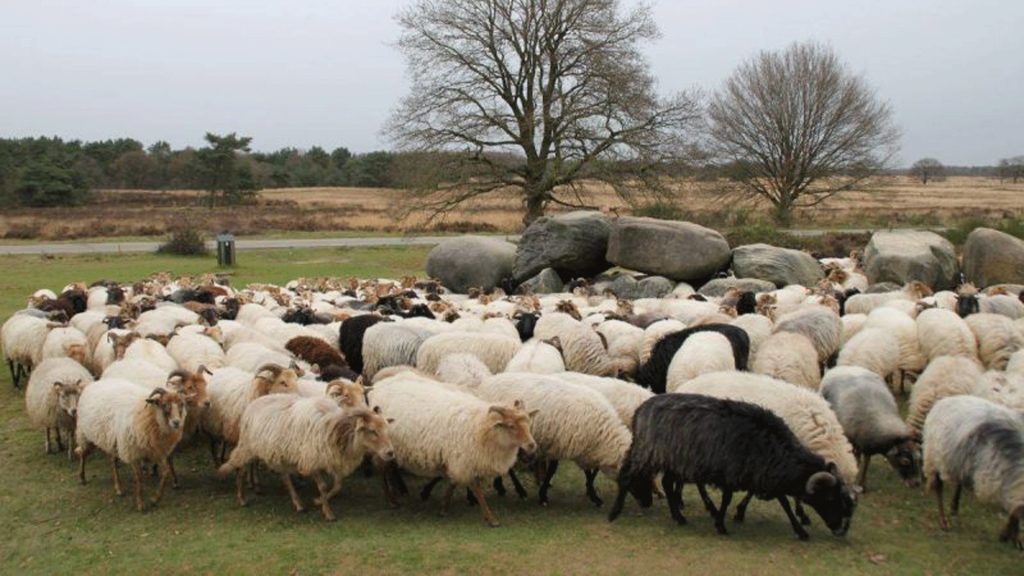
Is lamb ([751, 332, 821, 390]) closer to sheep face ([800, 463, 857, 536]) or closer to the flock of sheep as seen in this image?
the flock of sheep

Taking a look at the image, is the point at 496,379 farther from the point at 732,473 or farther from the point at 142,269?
the point at 142,269

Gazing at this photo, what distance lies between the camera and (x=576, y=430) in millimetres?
8188

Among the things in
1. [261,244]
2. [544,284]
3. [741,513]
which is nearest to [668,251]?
[544,284]

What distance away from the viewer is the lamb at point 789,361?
10438 millimetres

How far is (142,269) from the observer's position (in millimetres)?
28766

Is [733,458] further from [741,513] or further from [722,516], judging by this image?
[741,513]

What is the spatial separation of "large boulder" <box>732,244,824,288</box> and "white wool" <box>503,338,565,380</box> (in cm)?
1113

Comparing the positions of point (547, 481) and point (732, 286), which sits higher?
point (732, 286)

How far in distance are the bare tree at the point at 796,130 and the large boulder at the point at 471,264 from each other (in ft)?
62.9

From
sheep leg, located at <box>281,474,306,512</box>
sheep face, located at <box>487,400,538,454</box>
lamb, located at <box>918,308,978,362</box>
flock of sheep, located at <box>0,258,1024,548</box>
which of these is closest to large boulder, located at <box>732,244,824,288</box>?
flock of sheep, located at <box>0,258,1024,548</box>

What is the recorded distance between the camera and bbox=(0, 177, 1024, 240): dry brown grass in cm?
3619

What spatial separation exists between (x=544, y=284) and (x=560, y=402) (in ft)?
42.1

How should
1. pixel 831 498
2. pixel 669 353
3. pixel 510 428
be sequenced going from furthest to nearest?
pixel 669 353 → pixel 510 428 → pixel 831 498

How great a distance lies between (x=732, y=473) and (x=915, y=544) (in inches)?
72.5
